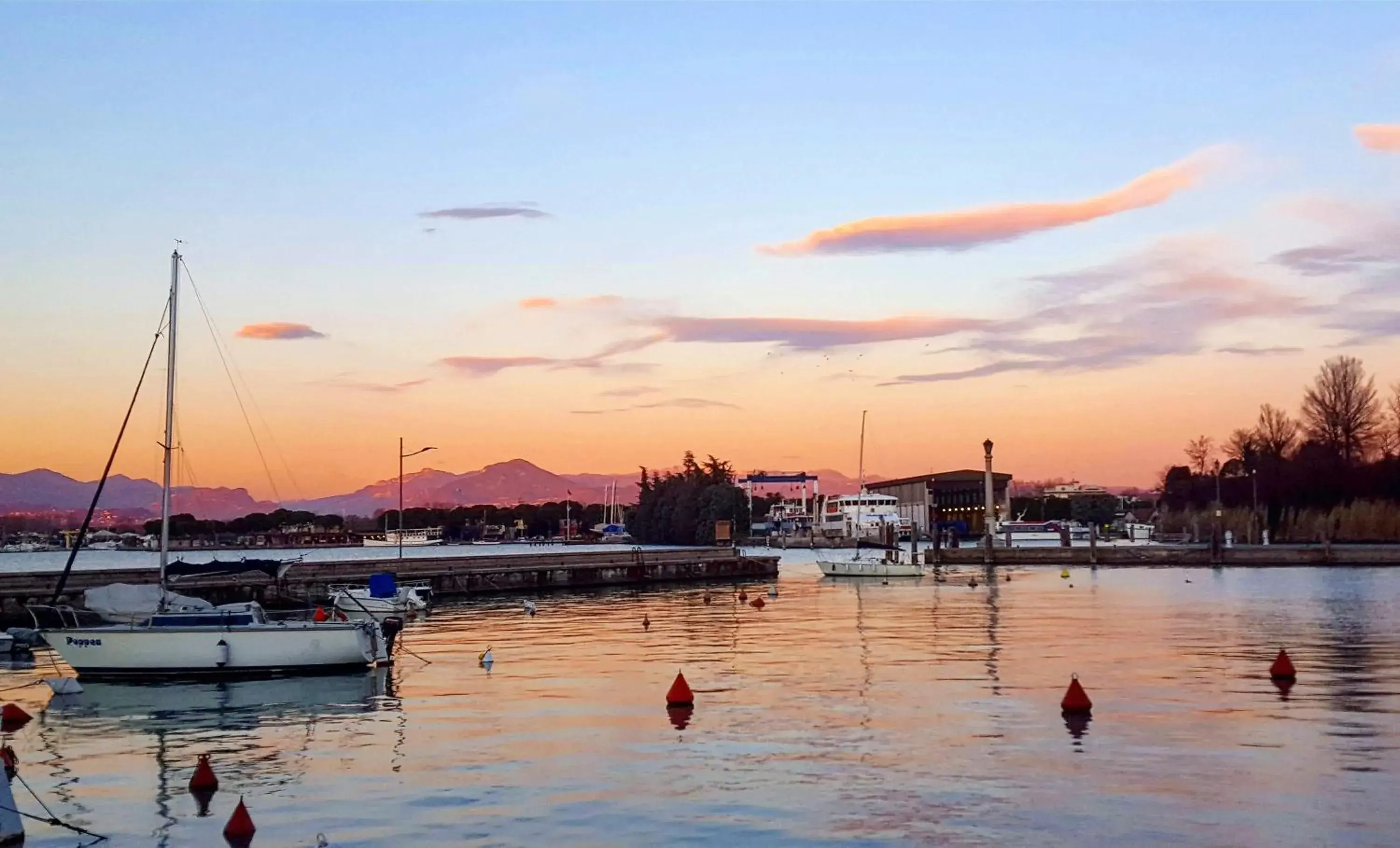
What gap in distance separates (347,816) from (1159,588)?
70.2 m

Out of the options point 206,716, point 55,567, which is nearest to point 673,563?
point 206,716

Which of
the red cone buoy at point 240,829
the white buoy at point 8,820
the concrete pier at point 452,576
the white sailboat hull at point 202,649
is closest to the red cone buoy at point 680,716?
the red cone buoy at point 240,829

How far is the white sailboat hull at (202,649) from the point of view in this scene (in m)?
37.2

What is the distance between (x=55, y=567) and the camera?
586 ft

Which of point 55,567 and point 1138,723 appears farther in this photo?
point 55,567

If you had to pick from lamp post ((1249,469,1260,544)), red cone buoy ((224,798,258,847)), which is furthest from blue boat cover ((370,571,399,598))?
lamp post ((1249,469,1260,544))

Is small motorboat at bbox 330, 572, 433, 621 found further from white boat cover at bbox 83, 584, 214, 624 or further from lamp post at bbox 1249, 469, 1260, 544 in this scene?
lamp post at bbox 1249, 469, 1260, 544

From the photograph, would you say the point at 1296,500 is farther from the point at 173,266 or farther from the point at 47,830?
the point at 47,830

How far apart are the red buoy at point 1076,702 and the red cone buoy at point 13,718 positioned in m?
23.6

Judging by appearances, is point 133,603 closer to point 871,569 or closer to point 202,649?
point 202,649

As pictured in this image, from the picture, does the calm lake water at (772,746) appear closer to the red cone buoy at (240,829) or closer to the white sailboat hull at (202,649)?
the red cone buoy at (240,829)

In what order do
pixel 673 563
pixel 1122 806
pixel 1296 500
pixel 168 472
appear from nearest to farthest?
1. pixel 1122 806
2. pixel 168 472
3. pixel 673 563
4. pixel 1296 500

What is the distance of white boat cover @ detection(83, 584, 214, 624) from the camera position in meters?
38.4

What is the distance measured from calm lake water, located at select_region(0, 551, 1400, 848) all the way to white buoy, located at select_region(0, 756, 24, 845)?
1.35 m
